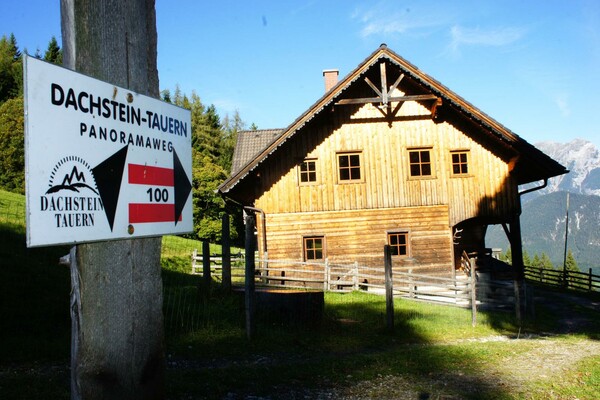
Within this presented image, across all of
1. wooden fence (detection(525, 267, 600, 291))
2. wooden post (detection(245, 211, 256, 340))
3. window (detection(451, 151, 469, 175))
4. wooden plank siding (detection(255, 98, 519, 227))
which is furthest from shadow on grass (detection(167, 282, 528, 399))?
wooden fence (detection(525, 267, 600, 291))

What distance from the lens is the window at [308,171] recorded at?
20.7m

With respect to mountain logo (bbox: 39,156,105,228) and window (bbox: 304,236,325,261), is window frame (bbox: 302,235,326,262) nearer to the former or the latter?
window (bbox: 304,236,325,261)

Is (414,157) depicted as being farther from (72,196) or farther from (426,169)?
(72,196)

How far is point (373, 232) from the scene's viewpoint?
20.4 metres

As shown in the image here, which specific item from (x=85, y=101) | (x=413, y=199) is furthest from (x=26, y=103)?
(x=413, y=199)

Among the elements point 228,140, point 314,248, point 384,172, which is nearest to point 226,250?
point 314,248

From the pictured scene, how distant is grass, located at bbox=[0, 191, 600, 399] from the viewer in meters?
6.76

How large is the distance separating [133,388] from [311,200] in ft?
60.6

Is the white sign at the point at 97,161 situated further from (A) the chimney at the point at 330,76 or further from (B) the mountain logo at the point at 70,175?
(A) the chimney at the point at 330,76

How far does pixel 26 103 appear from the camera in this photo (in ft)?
5.57

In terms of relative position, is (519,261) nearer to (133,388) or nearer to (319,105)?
(319,105)

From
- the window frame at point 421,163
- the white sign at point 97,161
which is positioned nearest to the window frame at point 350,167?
the window frame at point 421,163

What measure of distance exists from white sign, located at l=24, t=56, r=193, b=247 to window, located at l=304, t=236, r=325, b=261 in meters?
18.1

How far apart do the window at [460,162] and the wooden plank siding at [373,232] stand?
177 cm
